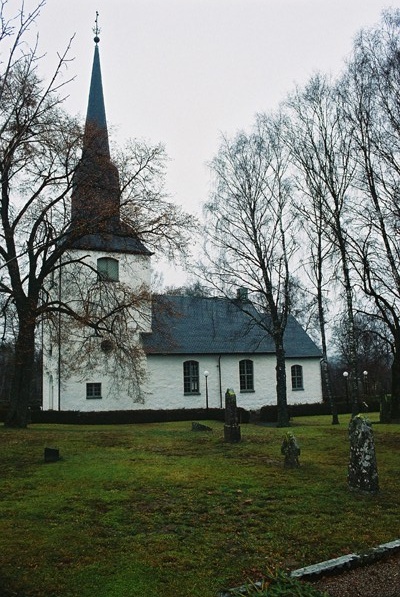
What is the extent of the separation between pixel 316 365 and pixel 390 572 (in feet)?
102

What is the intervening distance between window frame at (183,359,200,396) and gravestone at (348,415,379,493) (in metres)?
23.6

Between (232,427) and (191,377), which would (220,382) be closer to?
(191,377)

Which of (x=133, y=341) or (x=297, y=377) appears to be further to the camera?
(x=297, y=377)

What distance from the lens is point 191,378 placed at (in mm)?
32875

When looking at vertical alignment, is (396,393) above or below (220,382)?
below

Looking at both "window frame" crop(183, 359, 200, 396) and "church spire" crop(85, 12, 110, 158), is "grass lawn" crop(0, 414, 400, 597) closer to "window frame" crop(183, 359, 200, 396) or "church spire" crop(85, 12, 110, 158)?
"window frame" crop(183, 359, 200, 396)

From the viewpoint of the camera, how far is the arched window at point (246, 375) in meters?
34.0

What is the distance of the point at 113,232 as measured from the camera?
19.9 meters

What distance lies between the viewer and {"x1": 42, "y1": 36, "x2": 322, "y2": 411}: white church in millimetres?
20344

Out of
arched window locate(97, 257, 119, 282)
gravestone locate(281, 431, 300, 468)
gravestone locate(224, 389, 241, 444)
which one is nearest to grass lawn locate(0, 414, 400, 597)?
gravestone locate(281, 431, 300, 468)

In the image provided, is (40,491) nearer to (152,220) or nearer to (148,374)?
(152,220)

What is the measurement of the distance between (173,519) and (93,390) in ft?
76.2

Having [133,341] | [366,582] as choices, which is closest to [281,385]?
[133,341]

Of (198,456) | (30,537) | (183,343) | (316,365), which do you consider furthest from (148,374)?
(30,537)
